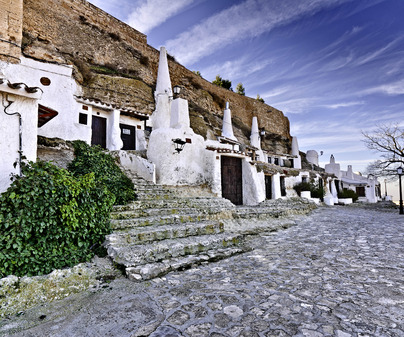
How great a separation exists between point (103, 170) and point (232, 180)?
7277 mm

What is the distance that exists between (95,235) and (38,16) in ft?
69.2

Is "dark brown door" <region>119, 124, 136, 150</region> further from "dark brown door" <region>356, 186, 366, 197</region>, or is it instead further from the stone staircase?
"dark brown door" <region>356, 186, 366, 197</region>

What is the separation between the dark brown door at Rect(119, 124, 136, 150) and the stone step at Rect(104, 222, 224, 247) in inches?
486

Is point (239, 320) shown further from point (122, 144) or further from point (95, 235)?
point (122, 144)

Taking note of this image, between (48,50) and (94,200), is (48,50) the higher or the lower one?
the higher one

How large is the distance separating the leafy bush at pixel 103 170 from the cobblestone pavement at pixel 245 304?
321 centimetres

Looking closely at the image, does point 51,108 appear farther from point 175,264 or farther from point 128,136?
point 128,136

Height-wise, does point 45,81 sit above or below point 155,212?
above

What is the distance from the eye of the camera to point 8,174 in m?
3.92

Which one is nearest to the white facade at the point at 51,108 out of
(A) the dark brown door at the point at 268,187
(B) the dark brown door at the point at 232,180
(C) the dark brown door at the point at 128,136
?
(C) the dark brown door at the point at 128,136

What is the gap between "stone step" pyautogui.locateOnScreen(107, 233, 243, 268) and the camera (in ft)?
12.1

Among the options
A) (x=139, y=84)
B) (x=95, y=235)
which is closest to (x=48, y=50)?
(x=139, y=84)

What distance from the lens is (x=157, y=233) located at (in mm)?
4566

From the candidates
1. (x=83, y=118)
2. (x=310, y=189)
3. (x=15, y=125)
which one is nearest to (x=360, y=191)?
(x=310, y=189)
